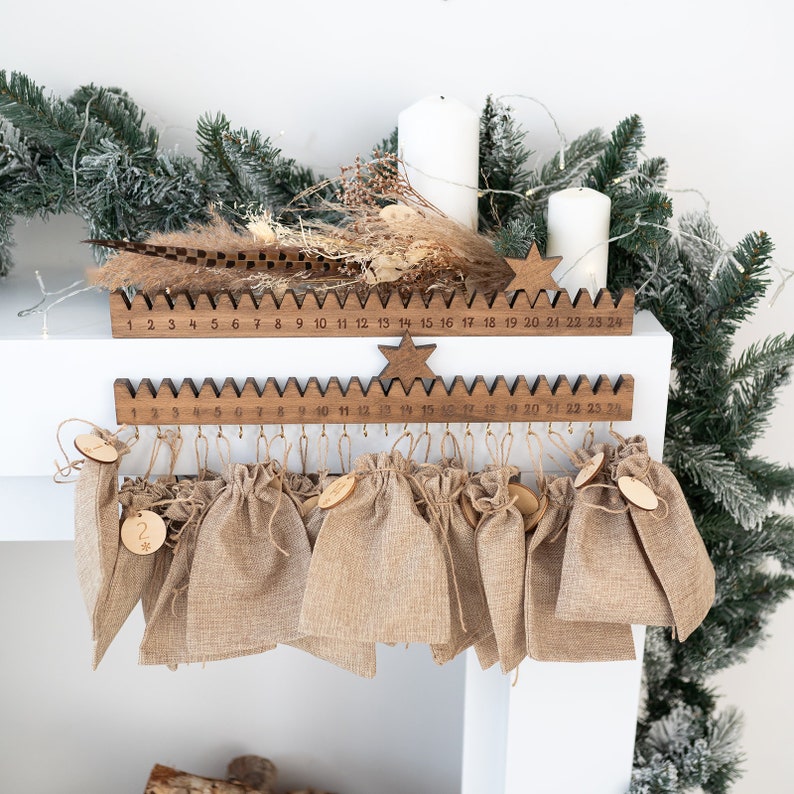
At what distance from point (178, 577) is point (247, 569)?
0.22ft

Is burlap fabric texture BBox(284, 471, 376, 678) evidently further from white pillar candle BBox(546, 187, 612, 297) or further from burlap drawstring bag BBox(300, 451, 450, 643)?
white pillar candle BBox(546, 187, 612, 297)

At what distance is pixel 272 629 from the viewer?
0.71 metres

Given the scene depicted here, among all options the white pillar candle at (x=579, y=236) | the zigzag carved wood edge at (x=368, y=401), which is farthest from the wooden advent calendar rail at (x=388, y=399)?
the white pillar candle at (x=579, y=236)

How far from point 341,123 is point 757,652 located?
917 mm

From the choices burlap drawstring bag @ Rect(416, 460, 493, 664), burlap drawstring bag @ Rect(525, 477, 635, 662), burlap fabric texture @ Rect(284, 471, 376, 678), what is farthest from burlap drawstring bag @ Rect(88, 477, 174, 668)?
burlap drawstring bag @ Rect(525, 477, 635, 662)

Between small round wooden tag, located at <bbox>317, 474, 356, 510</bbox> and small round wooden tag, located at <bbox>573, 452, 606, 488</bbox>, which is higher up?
small round wooden tag, located at <bbox>573, 452, 606, 488</bbox>

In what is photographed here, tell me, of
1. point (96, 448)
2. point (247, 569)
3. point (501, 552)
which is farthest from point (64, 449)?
point (501, 552)

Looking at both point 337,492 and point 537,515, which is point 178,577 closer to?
point 337,492

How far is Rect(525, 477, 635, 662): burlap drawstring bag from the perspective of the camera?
0.72 metres

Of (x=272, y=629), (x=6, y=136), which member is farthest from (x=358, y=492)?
(x=6, y=136)

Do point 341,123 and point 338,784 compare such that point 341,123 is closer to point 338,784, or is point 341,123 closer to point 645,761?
point 645,761

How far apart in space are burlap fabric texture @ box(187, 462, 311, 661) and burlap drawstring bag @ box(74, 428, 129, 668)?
0.23ft

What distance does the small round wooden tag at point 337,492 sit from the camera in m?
0.69

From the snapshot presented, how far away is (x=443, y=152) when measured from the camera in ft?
2.48
